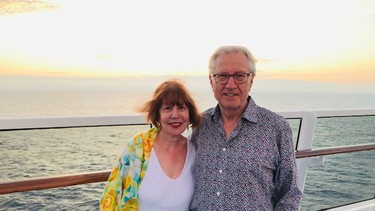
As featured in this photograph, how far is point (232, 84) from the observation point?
155cm

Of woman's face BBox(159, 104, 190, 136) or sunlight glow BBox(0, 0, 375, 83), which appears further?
sunlight glow BBox(0, 0, 375, 83)

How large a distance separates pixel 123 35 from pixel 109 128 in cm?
180

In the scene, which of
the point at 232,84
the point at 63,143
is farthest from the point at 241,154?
the point at 63,143

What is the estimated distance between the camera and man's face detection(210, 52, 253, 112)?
5.09ft

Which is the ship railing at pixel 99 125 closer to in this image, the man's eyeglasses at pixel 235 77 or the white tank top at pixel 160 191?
the white tank top at pixel 160 191

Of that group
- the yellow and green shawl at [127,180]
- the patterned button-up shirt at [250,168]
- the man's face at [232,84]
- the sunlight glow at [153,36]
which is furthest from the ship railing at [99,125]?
the man's face at [232,84]

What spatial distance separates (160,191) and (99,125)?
725 mm

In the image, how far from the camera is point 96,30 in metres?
3.89

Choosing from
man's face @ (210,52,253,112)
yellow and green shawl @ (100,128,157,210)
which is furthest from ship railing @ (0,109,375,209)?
man's face @ (210,52,253,112)

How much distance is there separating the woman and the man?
0.08 metres

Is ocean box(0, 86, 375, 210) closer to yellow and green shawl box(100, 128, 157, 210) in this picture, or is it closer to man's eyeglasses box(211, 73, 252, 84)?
man's eyeglasses box(211, 73, 252, 84)

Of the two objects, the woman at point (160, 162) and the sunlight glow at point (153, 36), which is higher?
the sunlight glow at point (153, 36)

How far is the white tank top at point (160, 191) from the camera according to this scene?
5.01ft

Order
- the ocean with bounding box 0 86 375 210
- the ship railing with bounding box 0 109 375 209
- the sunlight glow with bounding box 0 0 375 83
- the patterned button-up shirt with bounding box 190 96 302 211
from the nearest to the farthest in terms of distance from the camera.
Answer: the patterned button-up shirt with bounding box 190 96 302 211
the ship railing with bounding box 0 109 375 209
the ocean with bounding box 0 86 375 210
the sunlight glow with bounding box 0 0 375 83
